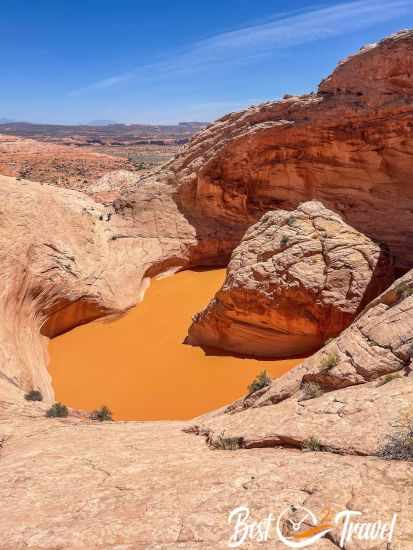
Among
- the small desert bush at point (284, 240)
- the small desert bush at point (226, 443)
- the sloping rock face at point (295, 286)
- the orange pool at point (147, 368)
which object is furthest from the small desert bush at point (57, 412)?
the small desert bush at point (284, 240)

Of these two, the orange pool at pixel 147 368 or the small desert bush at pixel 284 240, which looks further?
the small desert bush at pixel 284 240

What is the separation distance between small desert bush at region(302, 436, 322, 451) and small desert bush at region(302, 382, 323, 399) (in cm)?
127

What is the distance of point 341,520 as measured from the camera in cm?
295

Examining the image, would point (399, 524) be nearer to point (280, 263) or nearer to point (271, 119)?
point (280, 263)

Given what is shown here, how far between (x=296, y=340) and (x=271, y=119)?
31.2 feet

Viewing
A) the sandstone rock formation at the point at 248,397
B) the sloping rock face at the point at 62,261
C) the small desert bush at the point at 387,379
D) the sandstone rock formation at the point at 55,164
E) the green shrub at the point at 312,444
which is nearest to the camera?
the sandstone rock formation at the point at 248,397

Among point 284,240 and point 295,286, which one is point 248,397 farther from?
point 284,240

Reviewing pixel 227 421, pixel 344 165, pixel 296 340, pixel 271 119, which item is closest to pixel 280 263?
pixel 296 340

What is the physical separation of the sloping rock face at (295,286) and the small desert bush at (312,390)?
457 cm

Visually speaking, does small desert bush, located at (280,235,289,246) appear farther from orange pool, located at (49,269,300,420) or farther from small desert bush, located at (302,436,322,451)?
small desert bush, located at (302,436,322,451)

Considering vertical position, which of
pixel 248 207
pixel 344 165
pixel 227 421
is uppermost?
pixel 344 165

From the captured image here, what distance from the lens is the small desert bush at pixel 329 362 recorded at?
5969 mm

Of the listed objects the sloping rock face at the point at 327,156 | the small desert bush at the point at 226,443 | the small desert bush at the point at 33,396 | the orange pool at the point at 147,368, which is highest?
the sloping rock face at the point at 327,156

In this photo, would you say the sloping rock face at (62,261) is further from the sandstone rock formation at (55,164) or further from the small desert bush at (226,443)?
the sandstone rock formation at (55,164)
